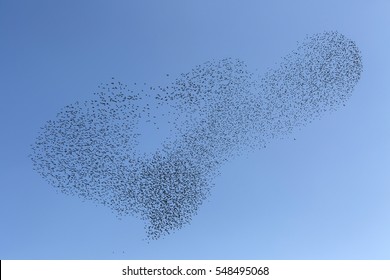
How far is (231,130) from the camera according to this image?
16328 millimetres

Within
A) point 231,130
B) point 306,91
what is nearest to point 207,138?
point 231,130

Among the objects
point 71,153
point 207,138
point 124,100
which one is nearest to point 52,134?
point 71,153

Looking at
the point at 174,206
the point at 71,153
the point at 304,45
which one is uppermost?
the point at 304,45

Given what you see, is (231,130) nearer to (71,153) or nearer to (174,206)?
(174,206)

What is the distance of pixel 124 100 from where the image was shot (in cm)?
1631

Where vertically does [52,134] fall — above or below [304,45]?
below
